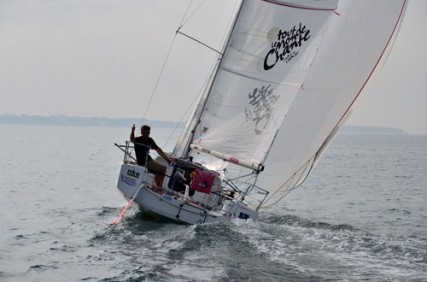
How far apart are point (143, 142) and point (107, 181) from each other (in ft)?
58.9

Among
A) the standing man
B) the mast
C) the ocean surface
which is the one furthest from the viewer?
the mast

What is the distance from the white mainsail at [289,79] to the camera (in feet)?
51.5

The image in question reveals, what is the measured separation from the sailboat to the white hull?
23 mm

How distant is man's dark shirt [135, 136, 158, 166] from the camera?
1563 cm

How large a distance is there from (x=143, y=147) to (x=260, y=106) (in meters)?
3.05

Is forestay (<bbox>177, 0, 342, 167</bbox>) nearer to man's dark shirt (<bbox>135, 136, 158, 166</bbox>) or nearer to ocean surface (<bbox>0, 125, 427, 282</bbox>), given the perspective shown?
man's dark shirt (<bbox>135, 136, 158, 166</bbox>)

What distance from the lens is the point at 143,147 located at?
15.7m

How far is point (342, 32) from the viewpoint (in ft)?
55.8

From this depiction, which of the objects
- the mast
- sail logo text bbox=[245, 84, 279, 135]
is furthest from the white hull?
sail logo text bbox=[245, 84, 279, 135]

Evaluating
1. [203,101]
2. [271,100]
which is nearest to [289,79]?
[271,100]

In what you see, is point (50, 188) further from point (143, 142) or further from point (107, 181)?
point (143, 142)

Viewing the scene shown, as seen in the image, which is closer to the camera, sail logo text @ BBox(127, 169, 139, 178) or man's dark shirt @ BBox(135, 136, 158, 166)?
sail logo text @ BBox(127, 169, 139, 178)

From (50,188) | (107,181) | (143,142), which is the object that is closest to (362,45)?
(143,142)

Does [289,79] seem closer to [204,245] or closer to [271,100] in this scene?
[271,100]
